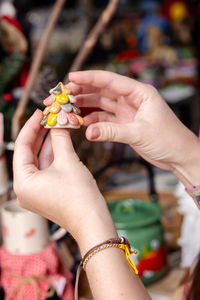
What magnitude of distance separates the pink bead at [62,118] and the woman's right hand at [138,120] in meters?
0.03

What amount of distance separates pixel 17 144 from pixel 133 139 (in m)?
0.16

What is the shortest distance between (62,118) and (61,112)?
1cm

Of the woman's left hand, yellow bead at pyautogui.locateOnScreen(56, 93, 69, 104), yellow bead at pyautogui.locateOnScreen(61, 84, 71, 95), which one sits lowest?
the woman's left hand

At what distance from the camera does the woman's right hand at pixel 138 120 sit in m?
0.55

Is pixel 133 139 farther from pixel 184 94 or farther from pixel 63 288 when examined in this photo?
pixel 184 94

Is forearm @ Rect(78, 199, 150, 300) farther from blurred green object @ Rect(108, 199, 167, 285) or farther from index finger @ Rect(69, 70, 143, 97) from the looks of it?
blurred green object @ Rect(108, 199, 167, 285)

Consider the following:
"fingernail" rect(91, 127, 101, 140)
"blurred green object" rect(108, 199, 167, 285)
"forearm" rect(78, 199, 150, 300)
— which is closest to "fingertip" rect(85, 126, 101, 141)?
"fingernail" rect(91, 127, 101, 140)

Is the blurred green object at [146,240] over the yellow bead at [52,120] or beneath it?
beneath

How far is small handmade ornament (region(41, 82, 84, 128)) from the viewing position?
0.51 meters

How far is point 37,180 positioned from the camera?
0.49 meters

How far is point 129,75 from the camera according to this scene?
755 mm

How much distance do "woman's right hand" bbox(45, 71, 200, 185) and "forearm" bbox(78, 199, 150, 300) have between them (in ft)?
0.39

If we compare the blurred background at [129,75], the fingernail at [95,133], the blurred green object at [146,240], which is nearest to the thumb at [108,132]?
the fingernail at [95,133]

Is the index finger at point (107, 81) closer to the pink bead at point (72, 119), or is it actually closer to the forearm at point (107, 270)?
the pink bead at point (72, 119)
